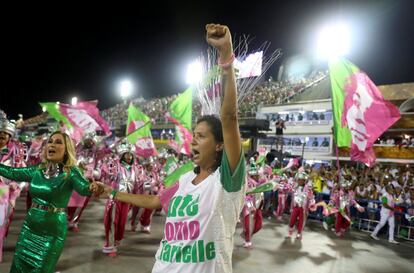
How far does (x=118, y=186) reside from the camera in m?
7.65

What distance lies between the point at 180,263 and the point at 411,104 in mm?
6890

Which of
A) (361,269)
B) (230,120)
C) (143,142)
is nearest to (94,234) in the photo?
(143,142)

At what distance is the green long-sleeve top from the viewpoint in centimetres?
347

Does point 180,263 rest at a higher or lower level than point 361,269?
higher

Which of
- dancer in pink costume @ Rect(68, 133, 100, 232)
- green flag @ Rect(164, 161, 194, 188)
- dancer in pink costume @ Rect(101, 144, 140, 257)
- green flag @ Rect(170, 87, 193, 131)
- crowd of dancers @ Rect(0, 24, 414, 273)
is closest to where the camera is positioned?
crowd of dancers @ Rect(0, 24, 414, 273)

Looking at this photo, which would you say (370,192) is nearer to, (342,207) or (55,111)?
(342,207)

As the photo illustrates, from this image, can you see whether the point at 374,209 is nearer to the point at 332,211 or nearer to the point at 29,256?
the point at 332,211

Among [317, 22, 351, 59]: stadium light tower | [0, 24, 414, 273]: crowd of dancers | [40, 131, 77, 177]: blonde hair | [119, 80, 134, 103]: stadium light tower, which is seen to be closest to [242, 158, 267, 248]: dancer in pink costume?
[0, 24, 414, 273]: crowd of dancers

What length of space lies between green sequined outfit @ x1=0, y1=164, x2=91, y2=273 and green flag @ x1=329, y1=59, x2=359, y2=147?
4.31m

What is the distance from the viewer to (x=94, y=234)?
324 inches

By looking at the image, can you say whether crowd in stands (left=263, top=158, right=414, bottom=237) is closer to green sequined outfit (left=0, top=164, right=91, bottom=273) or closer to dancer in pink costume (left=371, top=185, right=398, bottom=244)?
dancer in pink costume (left=371, top=185, right=398, bottom=244)

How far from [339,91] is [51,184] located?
485cm

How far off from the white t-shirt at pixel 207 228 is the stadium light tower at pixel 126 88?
183 ft

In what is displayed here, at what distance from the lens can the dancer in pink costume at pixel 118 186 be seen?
6.89m
